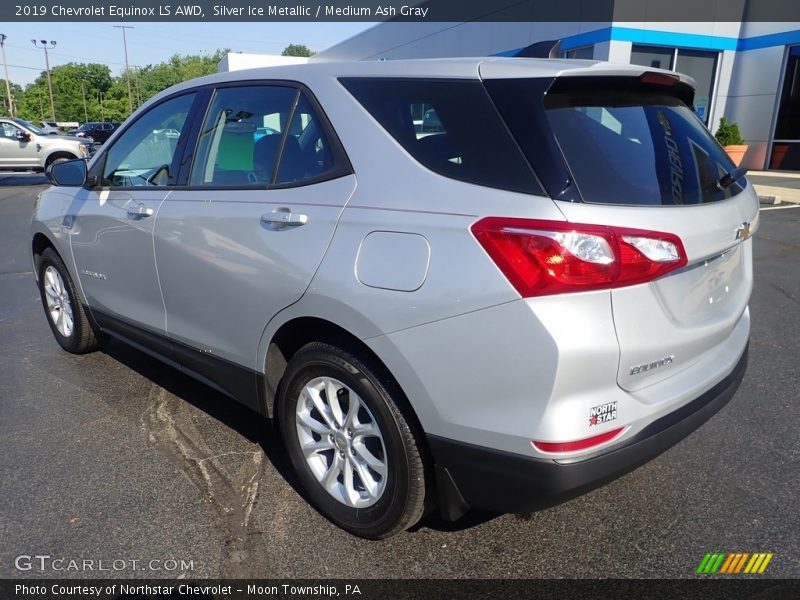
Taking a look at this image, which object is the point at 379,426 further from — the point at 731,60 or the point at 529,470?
the point at 731,60

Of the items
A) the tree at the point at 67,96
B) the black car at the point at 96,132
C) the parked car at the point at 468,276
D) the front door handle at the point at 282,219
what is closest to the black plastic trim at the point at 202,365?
the parked car at the point at 468,276

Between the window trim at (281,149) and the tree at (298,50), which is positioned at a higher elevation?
the tree at (298,50)

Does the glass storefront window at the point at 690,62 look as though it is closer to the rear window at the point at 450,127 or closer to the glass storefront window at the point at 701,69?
the glass storefront window at the point at 701,69

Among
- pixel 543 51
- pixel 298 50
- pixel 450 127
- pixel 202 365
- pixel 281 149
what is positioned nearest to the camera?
pixel 450 127

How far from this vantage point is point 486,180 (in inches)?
80.0

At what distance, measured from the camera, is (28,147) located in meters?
18.8

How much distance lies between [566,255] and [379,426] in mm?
931

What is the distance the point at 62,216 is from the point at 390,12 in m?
28.6

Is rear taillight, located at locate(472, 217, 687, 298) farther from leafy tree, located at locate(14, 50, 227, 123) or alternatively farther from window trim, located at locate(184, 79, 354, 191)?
leafy tree, located at locate(14, 50, 227, 123)

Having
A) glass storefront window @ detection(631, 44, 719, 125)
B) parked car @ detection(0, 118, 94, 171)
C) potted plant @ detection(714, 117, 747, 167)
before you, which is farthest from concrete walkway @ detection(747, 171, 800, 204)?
parked car @ detection(0, 118, 94, 171)

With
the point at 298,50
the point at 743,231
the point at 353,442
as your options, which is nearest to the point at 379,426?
the point at 353,442

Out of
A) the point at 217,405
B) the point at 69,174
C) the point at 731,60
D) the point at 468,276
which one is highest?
the point at 731,60

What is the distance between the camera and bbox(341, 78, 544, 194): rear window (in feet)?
6.61

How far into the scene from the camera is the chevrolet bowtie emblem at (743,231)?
Result: 2.35m
